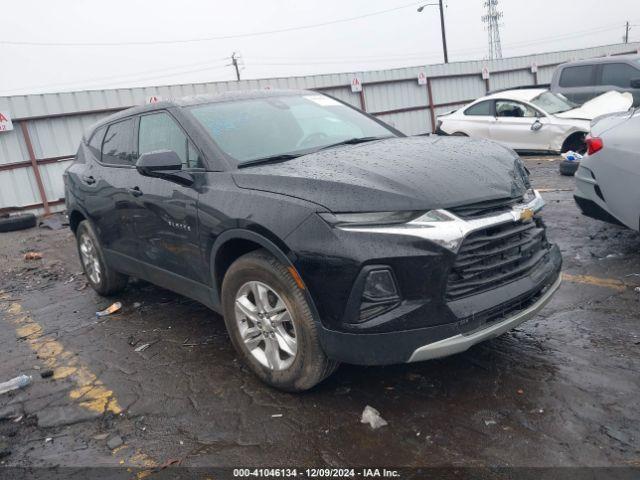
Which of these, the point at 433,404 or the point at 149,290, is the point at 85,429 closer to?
the point at 433,404

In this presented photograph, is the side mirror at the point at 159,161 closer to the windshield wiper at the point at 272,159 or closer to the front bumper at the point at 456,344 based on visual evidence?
the windshield wiper at the point at 272,159

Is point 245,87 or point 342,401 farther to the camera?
point 245,87

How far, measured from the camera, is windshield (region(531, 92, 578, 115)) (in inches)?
435

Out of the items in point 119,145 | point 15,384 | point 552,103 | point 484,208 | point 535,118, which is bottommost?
point 15,384

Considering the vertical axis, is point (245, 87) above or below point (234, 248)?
above

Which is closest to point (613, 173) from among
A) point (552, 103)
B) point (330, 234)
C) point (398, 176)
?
point (398, 176)

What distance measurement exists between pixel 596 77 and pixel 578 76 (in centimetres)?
41

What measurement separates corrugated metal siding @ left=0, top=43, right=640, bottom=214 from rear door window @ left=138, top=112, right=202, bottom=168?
9461 mm

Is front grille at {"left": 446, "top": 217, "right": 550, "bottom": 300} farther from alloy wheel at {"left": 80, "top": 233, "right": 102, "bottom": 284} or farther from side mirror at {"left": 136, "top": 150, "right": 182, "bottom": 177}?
alloy wheel at {"left": 80, "top": 233, "right": 102, "bottom": 284}

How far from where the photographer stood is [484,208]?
2.80 metres

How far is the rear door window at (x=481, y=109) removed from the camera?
11945mm

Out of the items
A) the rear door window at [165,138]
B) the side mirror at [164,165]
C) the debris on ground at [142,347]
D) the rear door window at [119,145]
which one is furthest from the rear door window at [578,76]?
the debris on ground at [142,347]

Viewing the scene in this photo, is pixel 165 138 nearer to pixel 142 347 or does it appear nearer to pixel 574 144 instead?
pixel 142 347

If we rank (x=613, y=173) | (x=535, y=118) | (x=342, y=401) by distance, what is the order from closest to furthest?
(x=342, y=401) → (x=613, y=173) → (x=535, y=118)
